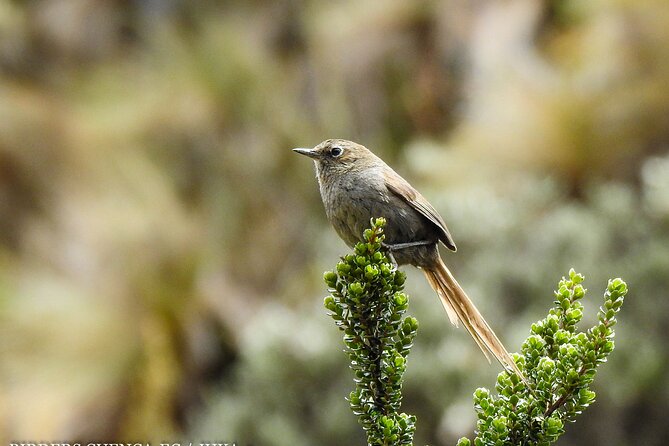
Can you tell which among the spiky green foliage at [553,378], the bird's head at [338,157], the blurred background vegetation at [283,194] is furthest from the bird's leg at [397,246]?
the blurred background vegetation at [283,194]

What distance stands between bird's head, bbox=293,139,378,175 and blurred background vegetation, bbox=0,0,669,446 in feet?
10.3

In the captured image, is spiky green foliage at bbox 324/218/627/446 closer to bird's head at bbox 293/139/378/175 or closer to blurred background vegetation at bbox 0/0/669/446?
bird's head at bbox 293/139/378/175

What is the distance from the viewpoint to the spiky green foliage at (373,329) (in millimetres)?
1904

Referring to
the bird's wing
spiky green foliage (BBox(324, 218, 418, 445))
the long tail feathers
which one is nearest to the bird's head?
the bird's wing

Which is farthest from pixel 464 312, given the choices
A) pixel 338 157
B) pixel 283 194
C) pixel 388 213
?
pixel 283 194

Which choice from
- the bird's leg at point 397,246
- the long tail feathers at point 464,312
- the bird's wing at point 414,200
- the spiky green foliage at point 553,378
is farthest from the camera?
the bird's wing at point 414,200

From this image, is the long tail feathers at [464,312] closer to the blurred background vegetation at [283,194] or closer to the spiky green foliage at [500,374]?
the spiky green foliage at [500,374]

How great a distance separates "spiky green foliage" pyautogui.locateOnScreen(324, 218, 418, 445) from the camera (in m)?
1.90

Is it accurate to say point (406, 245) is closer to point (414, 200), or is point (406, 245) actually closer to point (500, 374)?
point (414, 200)

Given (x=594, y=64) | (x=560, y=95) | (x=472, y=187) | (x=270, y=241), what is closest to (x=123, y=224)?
(x=270, y=241)

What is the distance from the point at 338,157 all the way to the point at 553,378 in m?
1.51

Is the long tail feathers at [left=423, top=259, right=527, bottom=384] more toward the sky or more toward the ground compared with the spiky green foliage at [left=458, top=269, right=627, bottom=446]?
more toward the sky

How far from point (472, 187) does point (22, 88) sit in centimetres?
426

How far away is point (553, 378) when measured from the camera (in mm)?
1772
